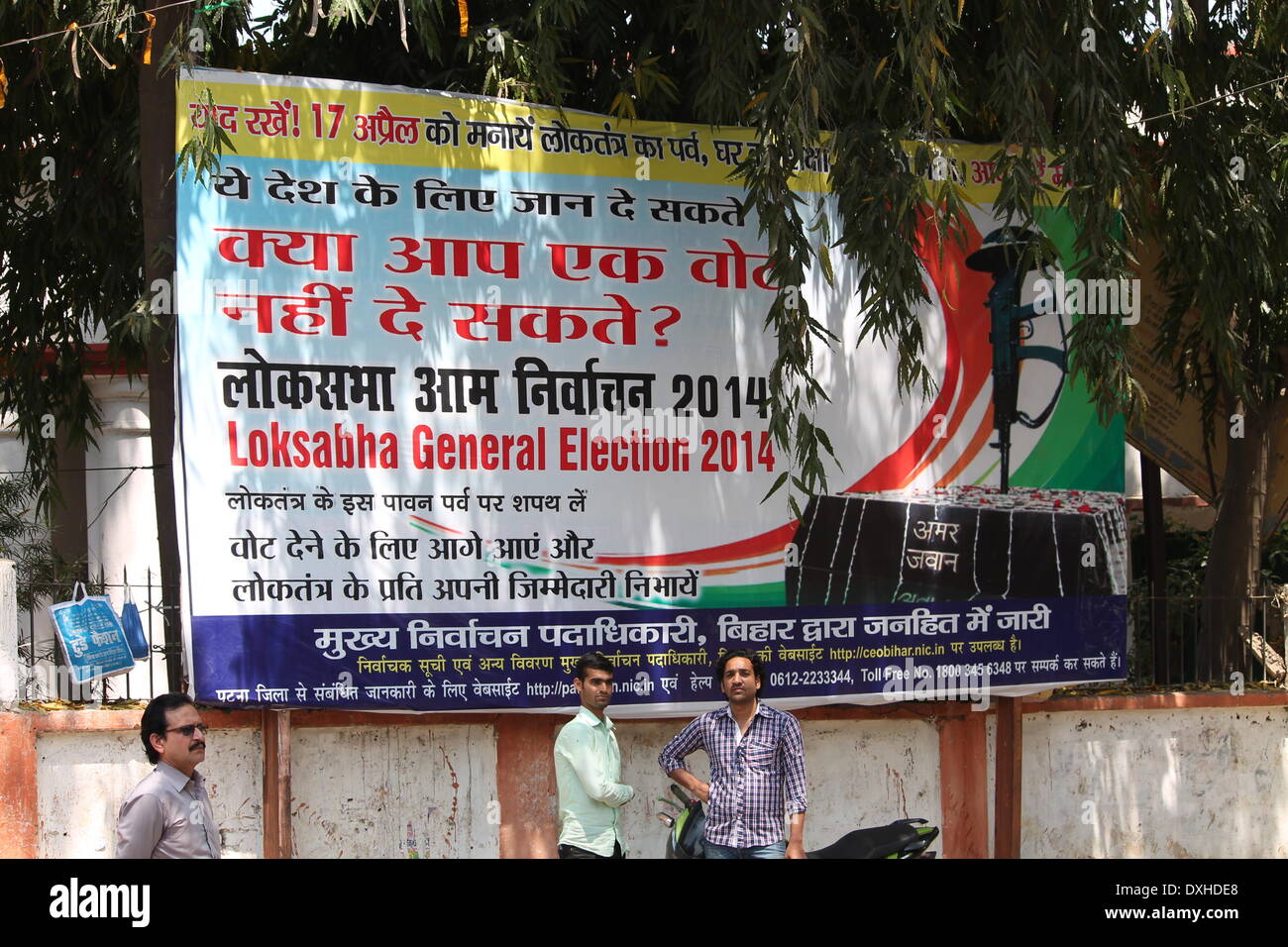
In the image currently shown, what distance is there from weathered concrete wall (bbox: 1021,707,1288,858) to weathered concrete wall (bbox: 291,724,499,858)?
2831 mm

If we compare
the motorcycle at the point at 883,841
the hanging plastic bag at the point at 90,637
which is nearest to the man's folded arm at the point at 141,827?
the hanging plastic bag at the point at 90,637

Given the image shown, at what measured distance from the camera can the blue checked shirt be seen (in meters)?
5.22

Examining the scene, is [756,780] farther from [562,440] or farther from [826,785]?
[562,440]

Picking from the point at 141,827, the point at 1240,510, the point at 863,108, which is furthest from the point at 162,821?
the point at 1240,510

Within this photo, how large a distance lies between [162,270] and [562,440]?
76.1 inches

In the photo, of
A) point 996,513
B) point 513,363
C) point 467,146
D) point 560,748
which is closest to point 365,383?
point 513,363

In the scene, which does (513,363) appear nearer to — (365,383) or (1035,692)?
(365,383)

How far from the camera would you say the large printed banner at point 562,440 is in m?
5.86

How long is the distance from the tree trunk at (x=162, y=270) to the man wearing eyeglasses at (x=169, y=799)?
6.54 feet

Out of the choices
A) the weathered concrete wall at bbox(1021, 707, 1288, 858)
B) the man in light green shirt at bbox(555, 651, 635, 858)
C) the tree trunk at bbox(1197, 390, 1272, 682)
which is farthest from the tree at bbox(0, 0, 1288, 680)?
the man in light green shirt at bbox(555, 651, 635, 858)

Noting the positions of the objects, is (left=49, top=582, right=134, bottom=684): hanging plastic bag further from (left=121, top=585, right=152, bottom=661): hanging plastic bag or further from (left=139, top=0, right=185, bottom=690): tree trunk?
(left=139, top=0, right=185, bottom=690): tree trunk

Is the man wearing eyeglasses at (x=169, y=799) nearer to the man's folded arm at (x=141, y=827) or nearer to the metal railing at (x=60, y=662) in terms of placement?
the man's folded arm at (x=141, y=827)

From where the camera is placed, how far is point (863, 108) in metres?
6.48

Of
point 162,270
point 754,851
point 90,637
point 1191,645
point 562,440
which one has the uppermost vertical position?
point 162,270
